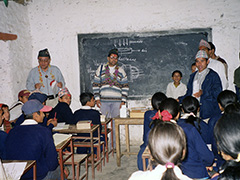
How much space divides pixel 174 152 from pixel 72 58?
4.48 meters

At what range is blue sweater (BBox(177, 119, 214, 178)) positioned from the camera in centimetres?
209

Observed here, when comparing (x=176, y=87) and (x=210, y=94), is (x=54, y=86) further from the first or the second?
(x=210, y=94)

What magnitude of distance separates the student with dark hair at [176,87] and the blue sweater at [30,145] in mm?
3125

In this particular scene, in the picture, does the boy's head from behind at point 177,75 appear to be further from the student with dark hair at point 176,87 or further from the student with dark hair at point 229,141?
Result: the student with dark hair at point 229,141

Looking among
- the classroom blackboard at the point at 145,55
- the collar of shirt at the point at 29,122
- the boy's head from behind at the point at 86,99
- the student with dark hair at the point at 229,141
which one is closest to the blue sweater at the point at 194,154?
the student with dark hair at the point at 229,141

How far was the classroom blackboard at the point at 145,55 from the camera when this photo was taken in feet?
16.5

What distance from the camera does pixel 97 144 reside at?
3748 mm

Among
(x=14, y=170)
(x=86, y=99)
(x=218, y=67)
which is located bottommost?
(x=14, y=170)

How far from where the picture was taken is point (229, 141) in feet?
4.03

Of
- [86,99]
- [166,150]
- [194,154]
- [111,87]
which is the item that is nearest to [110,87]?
[111,87]

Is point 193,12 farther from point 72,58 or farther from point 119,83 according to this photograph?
point 72,58

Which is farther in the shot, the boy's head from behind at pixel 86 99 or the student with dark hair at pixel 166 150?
the boy's head from behind at pixel 86 99

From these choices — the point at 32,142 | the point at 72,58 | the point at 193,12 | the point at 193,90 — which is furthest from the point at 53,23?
the point at 32,142

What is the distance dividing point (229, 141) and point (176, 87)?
3.81m
